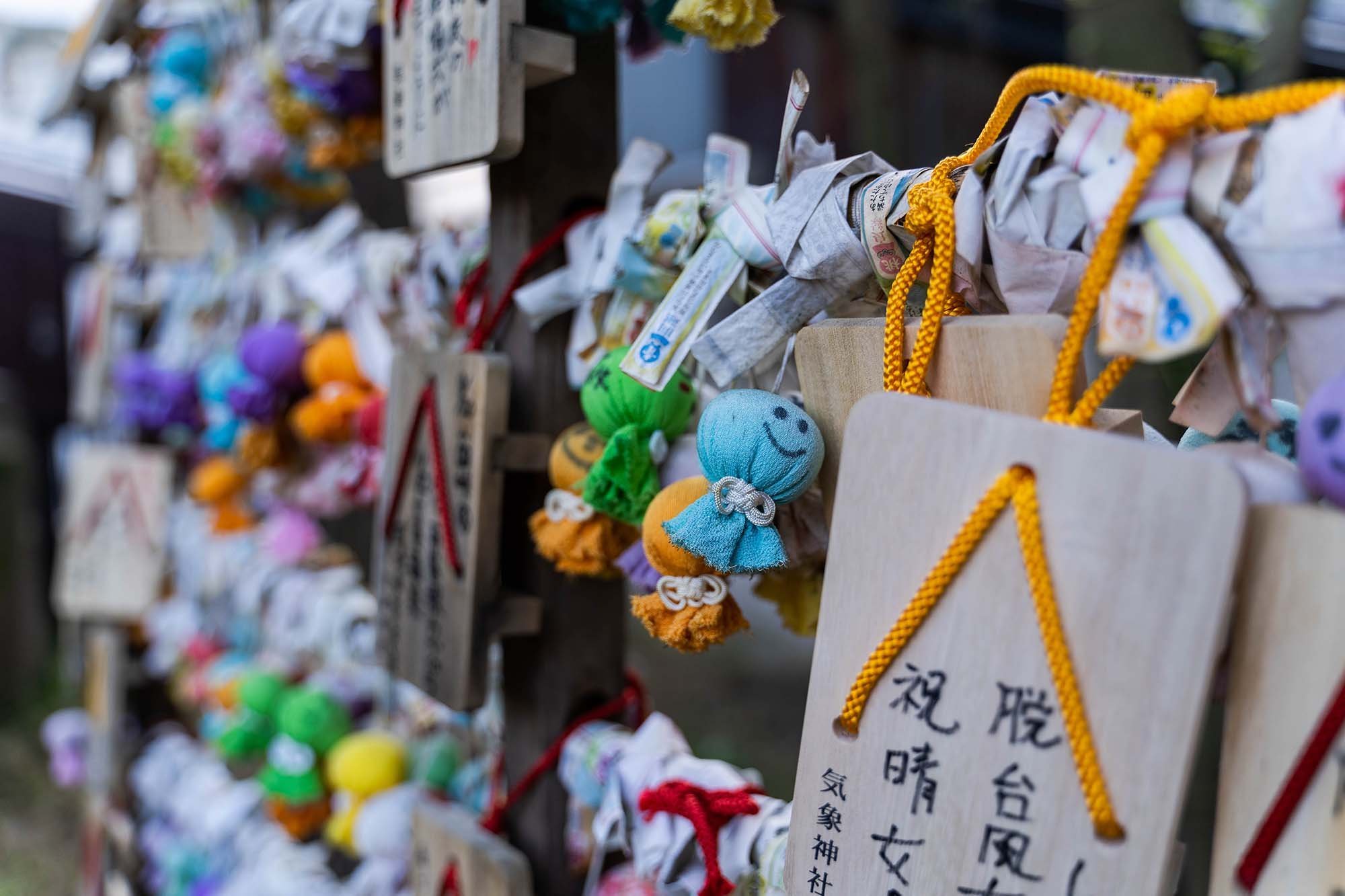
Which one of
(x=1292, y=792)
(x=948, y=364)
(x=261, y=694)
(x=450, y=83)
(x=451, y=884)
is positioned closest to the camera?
(x=1292, y=792)

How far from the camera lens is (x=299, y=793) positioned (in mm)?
1070

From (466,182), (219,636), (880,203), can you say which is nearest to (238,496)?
(219,636)

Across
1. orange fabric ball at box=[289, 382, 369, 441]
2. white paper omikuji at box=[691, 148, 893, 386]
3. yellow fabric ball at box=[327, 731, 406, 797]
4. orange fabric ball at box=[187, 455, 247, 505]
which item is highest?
white paper omikuji at box=[691, 148, 893, 386]

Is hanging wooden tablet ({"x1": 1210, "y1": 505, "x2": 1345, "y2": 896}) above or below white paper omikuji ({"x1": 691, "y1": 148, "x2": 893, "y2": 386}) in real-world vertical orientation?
below

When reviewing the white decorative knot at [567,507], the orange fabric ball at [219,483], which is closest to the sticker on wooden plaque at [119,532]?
the orange fabric ball at [219,483]

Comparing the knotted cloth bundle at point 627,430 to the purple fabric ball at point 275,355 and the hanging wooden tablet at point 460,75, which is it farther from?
the purple fabric ball at point 275,355

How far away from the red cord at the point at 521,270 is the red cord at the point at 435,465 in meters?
0.05

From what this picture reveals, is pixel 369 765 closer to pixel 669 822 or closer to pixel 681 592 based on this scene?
pixel 669 822

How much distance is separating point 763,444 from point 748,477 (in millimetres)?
18

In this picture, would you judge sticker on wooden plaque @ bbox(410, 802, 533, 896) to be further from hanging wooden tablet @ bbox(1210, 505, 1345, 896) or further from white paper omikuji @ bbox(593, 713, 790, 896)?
hanging wooden tablet @ bbox(1210, 505, 1345, 896)

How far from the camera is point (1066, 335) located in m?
0.37

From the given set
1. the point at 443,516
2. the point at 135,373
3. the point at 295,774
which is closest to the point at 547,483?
the point at 443,516

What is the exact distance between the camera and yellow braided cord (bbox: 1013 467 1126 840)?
343 millimetres

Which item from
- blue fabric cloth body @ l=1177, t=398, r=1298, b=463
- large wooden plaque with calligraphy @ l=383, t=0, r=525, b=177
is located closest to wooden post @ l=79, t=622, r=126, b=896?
large wooden plaque with calligraphy @ l=383, t=0, r=525, b=177
